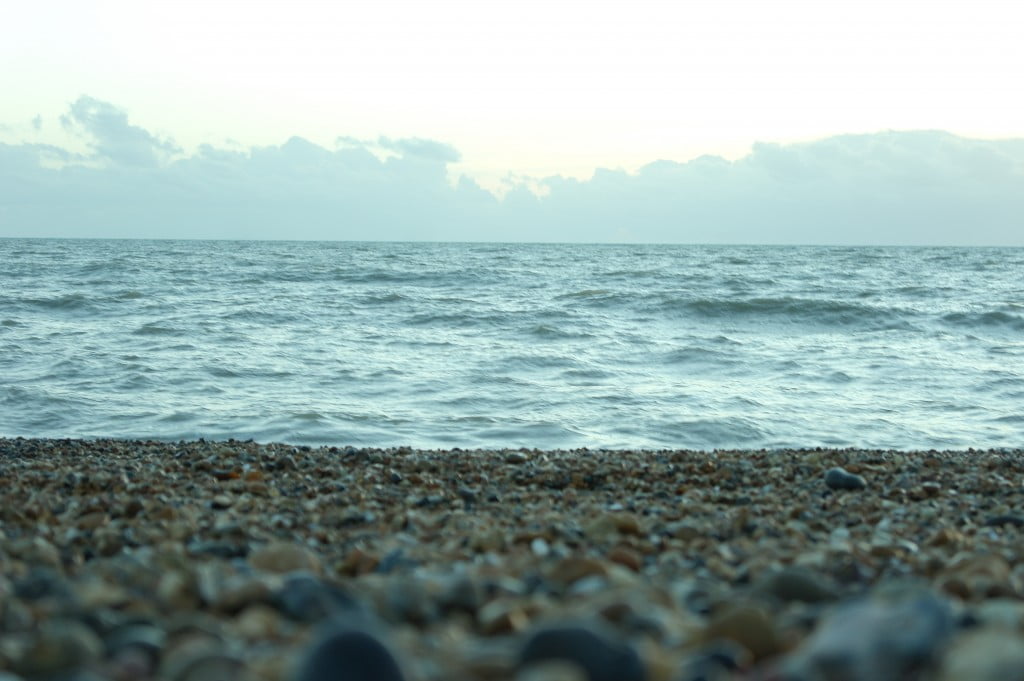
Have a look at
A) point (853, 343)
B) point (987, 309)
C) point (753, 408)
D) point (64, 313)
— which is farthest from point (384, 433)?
point (987, 309)

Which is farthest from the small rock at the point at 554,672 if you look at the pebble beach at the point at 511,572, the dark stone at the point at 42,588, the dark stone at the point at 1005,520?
the dark stone at the point at 1005,520

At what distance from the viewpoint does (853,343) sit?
14.6m

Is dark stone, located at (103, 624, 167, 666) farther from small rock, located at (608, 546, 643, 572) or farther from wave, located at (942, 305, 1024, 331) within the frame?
wave, located at (942, 305, 1024, 331)

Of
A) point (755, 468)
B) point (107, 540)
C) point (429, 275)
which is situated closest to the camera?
point (107, 540)

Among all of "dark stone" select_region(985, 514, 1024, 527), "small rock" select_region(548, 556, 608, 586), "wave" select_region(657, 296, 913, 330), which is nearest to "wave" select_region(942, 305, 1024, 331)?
"wave" select_region(657, 296, 913, 330)

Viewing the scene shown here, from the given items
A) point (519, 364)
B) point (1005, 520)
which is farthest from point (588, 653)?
point (519, 364)

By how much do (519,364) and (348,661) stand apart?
10307mm

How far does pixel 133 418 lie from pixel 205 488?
426cm

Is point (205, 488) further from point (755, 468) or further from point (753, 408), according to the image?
point (753, 408)

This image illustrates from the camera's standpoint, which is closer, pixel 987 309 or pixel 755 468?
pixel 755 468

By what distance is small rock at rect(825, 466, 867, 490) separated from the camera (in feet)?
16.6

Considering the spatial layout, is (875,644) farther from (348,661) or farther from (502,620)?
(348,661)

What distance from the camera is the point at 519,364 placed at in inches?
466

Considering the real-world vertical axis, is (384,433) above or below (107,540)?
below
